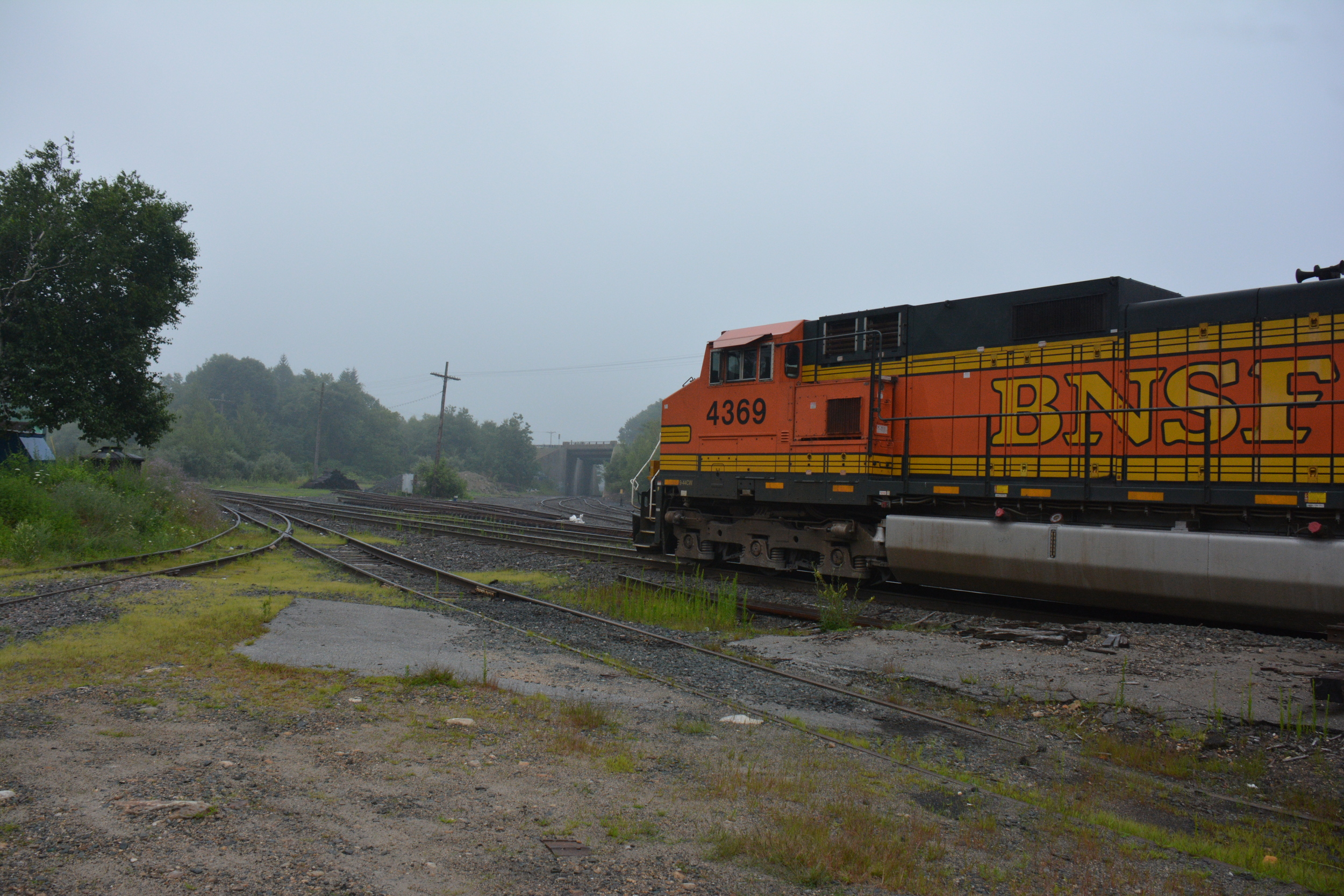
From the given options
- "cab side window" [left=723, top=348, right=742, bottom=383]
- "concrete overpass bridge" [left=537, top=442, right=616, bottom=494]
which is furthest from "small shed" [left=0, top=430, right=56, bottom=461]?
"concrete overpass bridge" [left=537, top=442, right=616, bottom=494]

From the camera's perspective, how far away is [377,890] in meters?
2.83

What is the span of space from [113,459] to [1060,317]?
23380mm

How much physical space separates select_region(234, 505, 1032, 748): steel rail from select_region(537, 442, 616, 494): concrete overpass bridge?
213 ft

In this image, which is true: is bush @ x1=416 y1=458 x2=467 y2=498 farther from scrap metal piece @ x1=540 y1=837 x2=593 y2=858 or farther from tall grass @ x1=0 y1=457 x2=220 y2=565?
scrap metal piece @ x1=540 y1=837 x2=593 y2=858

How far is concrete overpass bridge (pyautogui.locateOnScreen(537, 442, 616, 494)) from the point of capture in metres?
85.8

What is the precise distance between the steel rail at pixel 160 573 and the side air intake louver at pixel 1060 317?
11.8 m

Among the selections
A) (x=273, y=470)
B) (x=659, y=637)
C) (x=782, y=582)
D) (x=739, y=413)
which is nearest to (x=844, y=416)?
(x=739, y=413)

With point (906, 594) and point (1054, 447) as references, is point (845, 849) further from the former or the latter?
point (906, 594)

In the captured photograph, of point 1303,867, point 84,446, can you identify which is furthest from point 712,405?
point 84,446

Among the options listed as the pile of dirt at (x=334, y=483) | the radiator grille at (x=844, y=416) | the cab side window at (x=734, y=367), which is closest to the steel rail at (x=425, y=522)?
the cab side window at (x=734, y=367)

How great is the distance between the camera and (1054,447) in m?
9.61

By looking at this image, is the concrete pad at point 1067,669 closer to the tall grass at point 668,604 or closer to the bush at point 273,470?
the tall grass at point 668,604

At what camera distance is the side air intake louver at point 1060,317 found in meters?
9.45

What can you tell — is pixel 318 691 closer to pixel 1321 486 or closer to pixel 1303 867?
pixel 1303 867
